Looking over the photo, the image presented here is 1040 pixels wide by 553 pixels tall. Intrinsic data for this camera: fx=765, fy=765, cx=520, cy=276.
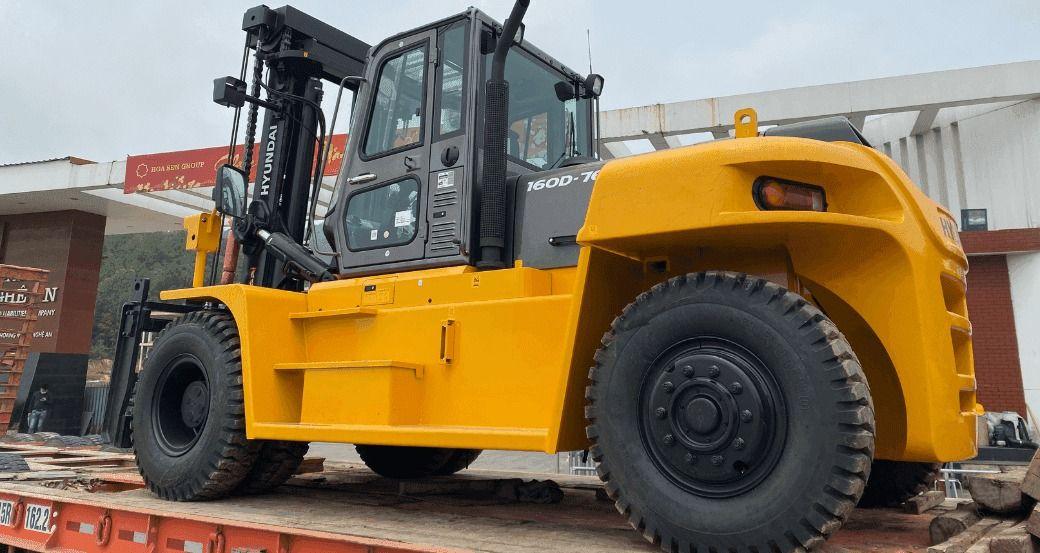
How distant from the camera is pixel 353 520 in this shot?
13.6ft

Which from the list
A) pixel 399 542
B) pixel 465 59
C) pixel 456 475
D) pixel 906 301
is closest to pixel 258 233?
pixel 465 59

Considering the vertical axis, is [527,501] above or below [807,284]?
below

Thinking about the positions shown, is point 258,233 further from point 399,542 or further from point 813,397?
point 813,397

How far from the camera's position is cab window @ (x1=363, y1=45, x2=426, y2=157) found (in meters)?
4.94

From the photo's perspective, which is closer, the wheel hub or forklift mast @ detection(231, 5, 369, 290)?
the wheel hub

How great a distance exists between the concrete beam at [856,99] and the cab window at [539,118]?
28.1 ft

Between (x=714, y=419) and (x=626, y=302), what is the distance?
3.35 ft

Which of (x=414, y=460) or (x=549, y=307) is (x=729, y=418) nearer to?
(x=549, y=307)

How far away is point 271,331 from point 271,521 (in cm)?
134

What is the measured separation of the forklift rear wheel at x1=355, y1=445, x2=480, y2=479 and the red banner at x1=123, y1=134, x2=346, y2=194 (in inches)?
458

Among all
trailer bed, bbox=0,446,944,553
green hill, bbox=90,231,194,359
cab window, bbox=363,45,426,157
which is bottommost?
trailer bed, bbox=0,446,944,553

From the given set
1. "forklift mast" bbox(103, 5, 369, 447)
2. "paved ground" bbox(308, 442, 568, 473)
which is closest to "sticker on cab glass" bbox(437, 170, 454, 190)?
"forklift mast" bbox(103, 5, 369, 447)

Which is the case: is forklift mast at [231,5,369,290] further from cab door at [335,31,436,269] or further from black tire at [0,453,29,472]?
black tire at [0,453,29,472]

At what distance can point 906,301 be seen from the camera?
117 inches
